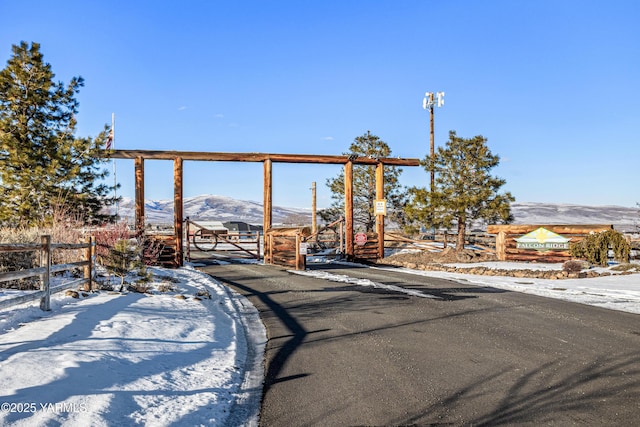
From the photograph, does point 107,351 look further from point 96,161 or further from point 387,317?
point 96,161

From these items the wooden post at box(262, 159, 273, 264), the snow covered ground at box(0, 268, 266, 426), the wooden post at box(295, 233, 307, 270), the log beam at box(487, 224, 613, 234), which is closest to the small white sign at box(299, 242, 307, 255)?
the wooden post at box(295, 233, 307, 270)

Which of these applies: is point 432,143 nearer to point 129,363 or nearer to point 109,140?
point 109,140

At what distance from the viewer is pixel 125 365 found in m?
4.87

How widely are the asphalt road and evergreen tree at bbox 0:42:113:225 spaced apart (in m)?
10.2

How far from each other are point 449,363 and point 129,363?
3.58 m

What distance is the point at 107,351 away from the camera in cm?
517

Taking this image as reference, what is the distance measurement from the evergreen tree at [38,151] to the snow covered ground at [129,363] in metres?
8.78

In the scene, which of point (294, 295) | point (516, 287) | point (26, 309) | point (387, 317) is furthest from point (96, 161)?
point (516, 287)

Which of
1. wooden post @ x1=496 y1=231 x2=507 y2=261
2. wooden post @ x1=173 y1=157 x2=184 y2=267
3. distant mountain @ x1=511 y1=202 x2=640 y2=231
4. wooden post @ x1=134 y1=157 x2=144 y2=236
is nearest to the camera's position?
wooden post @ x1=134 y1=157 x2=144 y2=236

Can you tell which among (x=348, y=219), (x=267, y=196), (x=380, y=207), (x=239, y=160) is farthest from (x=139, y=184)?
(x=380, y=207)

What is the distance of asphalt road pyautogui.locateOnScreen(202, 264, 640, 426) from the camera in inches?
158

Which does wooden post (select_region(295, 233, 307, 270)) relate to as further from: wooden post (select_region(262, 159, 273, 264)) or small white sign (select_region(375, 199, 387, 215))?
small white sign (select_region(375, 199, 387, 215))

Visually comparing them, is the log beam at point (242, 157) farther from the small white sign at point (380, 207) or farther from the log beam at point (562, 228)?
the log beam at point (562, 228)

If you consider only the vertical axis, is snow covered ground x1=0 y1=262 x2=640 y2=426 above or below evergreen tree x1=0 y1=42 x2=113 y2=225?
below
